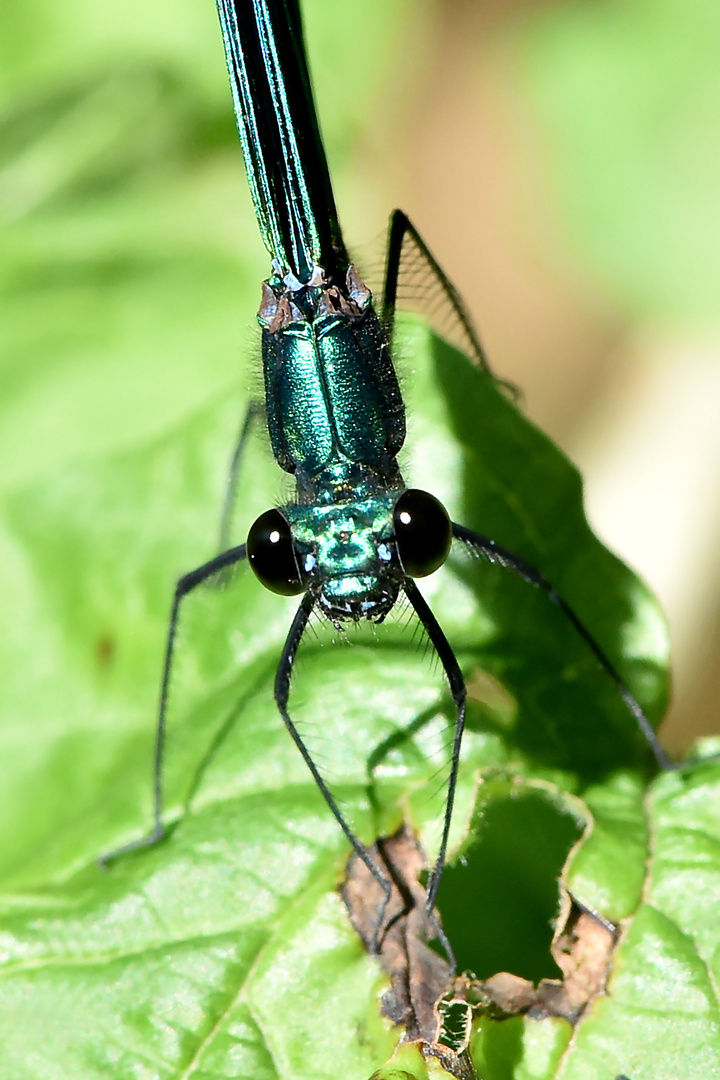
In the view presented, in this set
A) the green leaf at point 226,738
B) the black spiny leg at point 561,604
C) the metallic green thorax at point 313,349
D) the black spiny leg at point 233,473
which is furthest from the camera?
the black spiny leg at point 233,473

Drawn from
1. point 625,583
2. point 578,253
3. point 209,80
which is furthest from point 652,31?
point 625,583

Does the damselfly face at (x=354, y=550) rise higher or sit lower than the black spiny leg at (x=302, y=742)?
higher

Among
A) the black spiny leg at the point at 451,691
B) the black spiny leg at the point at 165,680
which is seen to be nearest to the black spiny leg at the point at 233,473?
the black spiny leg at the point at 165,680

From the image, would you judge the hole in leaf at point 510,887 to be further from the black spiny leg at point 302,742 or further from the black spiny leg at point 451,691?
the black spiny leg at point 302,742

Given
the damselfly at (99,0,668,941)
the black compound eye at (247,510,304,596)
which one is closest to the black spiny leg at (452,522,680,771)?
the damselfly at (99,0,668,941)

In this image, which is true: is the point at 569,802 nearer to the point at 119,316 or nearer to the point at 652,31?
the point at 119,316

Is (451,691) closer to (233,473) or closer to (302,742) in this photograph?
(302,742)

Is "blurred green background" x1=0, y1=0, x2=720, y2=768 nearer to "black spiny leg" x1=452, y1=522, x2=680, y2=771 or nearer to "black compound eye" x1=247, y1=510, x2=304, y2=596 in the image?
"black spiny leg" x1=452, y1=522, x2=680, y2=771

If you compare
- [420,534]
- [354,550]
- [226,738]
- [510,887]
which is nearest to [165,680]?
[226,738]
